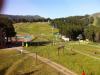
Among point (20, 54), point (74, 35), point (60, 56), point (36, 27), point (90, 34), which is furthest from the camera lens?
point (36, 27)

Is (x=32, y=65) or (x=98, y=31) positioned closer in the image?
(x=32, y=65)

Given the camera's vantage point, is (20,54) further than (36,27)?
No

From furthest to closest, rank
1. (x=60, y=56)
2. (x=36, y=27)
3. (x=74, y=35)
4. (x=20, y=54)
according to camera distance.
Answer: (x=36, y=27) → (x=74, y=35) → (x=20, y=54) → (x=60, y=56)

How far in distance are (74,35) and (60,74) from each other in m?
75.8

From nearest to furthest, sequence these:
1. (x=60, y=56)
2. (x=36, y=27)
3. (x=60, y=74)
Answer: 1. (x=60, y=74)
2. (x=60, y=56)
3. (x=36, y=27)

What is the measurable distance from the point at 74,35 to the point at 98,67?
73.3 meters

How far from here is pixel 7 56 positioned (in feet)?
197

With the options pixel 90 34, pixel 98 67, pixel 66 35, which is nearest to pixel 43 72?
pixel 98 67

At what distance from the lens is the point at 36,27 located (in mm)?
Answer: 188250

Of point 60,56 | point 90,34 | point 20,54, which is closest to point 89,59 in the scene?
point 60,56

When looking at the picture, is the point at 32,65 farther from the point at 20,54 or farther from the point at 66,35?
the point at 66,35

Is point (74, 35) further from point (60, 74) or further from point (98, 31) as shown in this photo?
point (60, 74)

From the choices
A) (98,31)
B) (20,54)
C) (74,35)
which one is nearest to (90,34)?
(98,31)

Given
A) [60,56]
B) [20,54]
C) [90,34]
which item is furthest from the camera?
[90,34]
